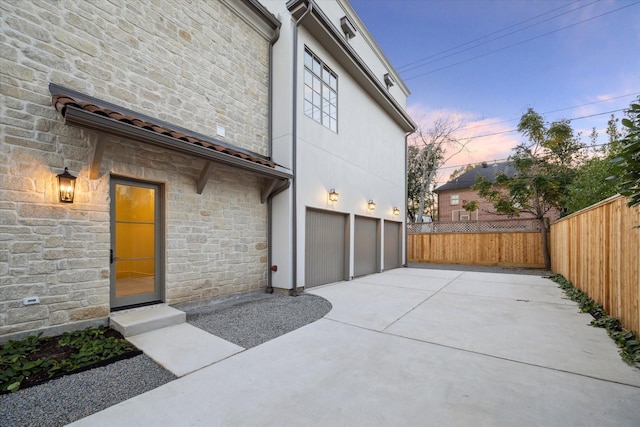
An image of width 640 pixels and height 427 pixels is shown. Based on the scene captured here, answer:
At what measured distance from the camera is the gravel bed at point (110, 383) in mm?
1876

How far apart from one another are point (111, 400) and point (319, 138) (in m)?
5.70

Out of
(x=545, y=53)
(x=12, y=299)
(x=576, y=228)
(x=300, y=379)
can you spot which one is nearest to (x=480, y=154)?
(x=545, y=53)

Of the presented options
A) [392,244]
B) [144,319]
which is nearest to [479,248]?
[392,244]

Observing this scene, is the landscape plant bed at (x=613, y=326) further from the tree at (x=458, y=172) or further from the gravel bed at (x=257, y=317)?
the tree at (x=458, y=172)

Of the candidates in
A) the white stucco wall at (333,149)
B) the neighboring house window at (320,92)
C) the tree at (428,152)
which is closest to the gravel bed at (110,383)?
the white stucco wall at (333,149)

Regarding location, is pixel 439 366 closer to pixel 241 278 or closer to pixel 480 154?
pixel 241 278

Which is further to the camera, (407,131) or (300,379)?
(407,131)

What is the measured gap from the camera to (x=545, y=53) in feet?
35.8

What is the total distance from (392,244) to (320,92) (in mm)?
6422

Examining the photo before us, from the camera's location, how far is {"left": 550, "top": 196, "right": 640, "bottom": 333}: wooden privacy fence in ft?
10.3

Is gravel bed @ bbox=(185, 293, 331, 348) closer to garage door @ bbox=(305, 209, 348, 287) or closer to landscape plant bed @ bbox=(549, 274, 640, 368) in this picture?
garage door @ bbox=(305, 209, 348, 287)

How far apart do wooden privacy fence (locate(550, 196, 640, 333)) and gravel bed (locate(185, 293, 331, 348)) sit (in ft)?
12.5

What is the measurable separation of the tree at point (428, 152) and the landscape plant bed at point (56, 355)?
58.8 ft

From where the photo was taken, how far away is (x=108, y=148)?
3.57 m
